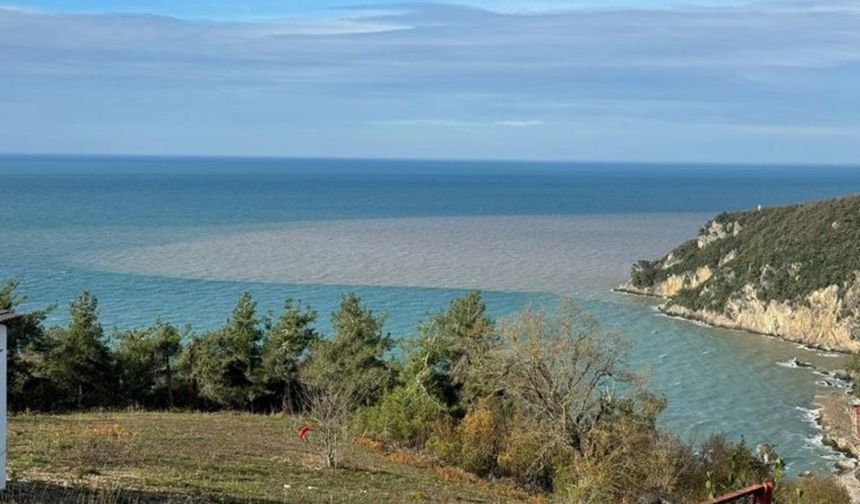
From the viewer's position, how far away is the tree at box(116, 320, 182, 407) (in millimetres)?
43000

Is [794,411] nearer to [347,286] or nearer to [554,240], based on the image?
[347,286]

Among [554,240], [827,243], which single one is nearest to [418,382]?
[827,243]

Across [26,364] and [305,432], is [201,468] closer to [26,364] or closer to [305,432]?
[305,432]

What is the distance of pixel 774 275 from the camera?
81.6m

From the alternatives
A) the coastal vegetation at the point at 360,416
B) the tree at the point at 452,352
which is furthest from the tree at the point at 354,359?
the tree at the point at 452,352

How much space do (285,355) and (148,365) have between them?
651cm

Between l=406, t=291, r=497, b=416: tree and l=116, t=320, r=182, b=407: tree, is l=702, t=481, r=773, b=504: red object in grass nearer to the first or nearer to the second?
l=406, t=291, r=497, b=416: tree

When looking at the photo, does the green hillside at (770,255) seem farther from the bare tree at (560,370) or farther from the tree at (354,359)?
the bare tree at (560,370)

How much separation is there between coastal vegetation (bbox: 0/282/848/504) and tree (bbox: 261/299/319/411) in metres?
0.10

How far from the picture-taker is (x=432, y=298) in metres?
75.6

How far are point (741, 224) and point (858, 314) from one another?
96.8 ft

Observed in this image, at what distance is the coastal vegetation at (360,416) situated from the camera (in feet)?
75.7

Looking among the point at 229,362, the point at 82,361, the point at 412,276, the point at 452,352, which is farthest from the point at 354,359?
the point at 412,276

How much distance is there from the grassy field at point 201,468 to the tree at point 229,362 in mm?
7768
